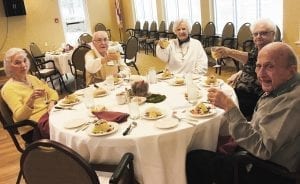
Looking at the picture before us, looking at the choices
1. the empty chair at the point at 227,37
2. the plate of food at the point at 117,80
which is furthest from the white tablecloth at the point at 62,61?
the plate of food at the point at 117,80

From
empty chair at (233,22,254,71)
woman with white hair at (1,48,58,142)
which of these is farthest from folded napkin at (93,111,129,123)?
empty chair at (233,22,254,71)

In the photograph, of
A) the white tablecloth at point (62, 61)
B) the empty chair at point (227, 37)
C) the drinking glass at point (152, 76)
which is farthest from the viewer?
the empty chair at point (227, 37)

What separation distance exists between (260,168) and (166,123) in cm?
61

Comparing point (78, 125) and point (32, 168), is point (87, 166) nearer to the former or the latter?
point (32, 168)

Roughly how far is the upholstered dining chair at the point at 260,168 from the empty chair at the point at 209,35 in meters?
5.49

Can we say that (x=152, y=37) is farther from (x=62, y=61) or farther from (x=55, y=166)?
(x=55, y=166)

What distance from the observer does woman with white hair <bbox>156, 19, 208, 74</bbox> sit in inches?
144

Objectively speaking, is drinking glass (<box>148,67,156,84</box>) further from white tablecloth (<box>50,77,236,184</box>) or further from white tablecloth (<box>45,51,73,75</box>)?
white tablecloth (<box>45,51,73,75</box>)

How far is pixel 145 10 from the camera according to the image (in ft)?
34.6

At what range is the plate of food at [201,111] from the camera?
6.82 feet

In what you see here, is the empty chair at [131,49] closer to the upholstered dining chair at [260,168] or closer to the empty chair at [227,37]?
the empty chair at [227,37]

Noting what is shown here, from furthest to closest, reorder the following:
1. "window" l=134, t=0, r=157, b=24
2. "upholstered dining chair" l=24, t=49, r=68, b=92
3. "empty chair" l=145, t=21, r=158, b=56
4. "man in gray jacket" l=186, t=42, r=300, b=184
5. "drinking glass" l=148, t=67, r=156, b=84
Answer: "window" l=134, t=0, r=157, b=24 < "empty chair" l=145, t=21, r=158, b=56 < "upholstered dining chair" l=24, t=49, r=68, b=92 < "drinking glass" l=148, t=67, r=156, b=84 < "man in gray jacket" l=186, t=42, r=300, b=184

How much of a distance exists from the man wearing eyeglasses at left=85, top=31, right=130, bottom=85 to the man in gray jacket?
193cm

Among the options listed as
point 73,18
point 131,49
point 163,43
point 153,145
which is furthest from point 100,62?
point 73,18
